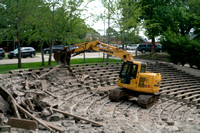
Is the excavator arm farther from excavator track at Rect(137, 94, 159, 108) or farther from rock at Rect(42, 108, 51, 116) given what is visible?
rock at Rect(42, 108, 51, 116)

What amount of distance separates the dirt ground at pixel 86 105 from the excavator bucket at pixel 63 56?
1.90 ft

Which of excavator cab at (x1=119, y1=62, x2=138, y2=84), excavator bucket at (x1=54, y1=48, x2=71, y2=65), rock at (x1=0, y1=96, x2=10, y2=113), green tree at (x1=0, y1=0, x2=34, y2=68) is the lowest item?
rock at (x1=0, y1=96, x2=10, y2=113)

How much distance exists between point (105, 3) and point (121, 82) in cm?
1171

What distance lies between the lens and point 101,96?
1408cm

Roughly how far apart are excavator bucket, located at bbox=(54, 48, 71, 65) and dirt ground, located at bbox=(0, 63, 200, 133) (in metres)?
0.58

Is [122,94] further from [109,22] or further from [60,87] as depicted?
[109,22]

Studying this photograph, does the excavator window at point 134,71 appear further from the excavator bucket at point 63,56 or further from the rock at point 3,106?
the rock at point 3,106

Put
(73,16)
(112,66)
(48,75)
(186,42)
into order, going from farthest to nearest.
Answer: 1. (186,42)
2. (112,66)
3. (73,16)
4. (48,75)

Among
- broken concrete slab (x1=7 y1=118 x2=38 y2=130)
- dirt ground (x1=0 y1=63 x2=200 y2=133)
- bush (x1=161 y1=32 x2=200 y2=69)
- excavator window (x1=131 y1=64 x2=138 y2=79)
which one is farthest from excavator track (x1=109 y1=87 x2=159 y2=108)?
bush (x1=161 y1=32 x2=200 y2=69)

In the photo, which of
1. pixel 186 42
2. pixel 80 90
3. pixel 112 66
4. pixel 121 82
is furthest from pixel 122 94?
pixel 186 42

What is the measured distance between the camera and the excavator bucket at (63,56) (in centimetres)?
1645

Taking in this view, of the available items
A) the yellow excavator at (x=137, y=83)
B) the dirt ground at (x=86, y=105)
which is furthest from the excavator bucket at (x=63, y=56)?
the yellow excavator at (x=137, y=83)

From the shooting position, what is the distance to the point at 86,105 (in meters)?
11.5

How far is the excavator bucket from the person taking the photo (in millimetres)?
16453
